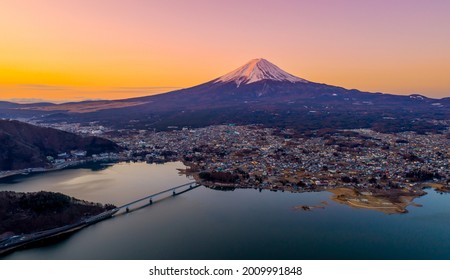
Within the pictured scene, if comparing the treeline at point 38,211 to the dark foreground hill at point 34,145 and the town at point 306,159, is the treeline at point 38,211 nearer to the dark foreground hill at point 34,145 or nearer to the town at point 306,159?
the town at point 306,159

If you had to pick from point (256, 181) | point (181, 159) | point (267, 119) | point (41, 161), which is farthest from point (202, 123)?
point (256, 181)

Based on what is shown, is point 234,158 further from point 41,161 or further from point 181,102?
point 181,102

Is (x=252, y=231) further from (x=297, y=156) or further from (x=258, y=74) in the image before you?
(x=258, y=74)

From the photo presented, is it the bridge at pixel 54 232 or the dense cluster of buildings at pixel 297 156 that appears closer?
the bridge at pixel 54 232

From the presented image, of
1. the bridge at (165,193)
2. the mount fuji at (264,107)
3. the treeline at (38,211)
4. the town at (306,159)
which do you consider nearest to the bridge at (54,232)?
the bridge at (165,193)

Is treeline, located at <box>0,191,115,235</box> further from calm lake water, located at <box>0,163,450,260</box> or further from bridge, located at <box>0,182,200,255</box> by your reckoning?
calm lake water, located at <box>0,163,450,260</box>

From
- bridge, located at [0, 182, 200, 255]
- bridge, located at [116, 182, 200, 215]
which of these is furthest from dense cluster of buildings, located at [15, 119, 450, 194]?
bridge, located at [0, 182, 200, 255]
